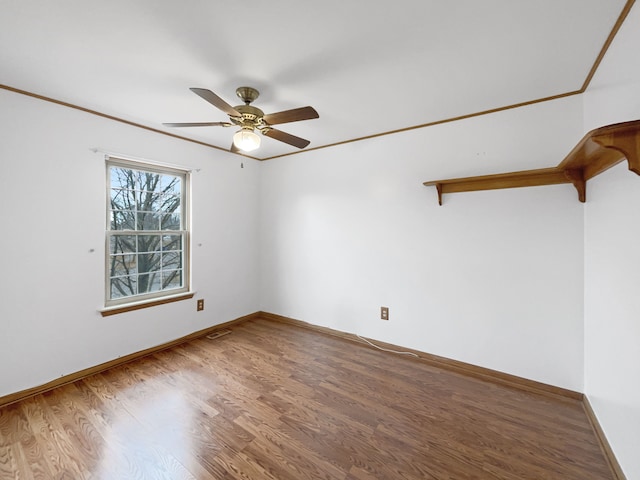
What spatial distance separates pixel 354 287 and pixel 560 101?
2406mm

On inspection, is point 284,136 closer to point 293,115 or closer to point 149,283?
point 293,115

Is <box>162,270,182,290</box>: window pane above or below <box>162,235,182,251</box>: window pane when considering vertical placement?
below

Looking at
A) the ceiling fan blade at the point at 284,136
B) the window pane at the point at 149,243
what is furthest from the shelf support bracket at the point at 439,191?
the window pane at the point at 149,243

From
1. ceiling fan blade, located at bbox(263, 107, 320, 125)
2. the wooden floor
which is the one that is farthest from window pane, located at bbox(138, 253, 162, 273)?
ceiling fan blade, located at bbox(263, 107, 320, 125)

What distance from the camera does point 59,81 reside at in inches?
74.7

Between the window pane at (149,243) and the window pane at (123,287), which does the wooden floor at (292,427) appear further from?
the window pane at (149,243)

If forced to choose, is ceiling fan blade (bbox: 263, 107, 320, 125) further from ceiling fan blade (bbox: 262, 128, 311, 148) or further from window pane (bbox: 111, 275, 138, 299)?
window pane (bbox: 111, 275, 138, 299)

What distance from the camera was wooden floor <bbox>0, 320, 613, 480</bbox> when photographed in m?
1.44

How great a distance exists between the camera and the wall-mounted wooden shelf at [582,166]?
1056 mm

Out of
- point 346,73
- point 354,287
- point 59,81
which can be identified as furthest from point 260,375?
point 59,81

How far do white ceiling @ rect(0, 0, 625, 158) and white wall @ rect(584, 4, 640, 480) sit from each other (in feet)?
0.69

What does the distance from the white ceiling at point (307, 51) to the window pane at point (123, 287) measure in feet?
5.20

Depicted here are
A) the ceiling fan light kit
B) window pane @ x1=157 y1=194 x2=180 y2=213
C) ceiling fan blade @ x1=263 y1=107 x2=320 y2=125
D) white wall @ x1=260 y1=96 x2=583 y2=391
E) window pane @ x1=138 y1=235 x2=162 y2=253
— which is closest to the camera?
ceiling fan blade @ x1=263 y1=107 x2=320 y2=125

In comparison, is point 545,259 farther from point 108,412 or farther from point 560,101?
point 108,412
